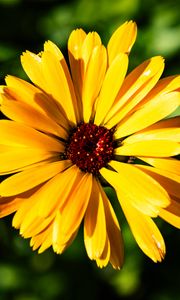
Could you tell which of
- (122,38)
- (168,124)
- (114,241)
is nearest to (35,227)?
(114,241)

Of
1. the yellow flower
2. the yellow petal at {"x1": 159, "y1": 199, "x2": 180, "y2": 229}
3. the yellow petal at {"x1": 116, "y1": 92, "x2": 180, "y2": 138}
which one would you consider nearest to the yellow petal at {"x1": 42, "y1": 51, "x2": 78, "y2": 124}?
the yellow flower

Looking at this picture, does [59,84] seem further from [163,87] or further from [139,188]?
[139,188]

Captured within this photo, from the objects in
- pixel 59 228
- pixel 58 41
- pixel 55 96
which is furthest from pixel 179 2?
pixel 59 228

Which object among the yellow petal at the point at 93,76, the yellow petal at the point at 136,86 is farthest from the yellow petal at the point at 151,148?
the yellow petal at the point at 93,76

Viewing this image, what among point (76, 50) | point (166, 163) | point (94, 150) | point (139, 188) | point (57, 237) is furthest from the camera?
point (94, 150)

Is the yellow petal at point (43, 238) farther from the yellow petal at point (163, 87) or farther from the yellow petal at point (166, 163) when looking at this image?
the yellow petal at point (163, 87)

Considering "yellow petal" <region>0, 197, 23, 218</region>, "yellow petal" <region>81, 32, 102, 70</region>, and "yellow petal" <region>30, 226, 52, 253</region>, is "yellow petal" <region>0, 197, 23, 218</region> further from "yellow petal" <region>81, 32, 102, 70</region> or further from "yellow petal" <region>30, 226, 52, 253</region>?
"yellow petal" <region>81, 32, 102, 70</region>

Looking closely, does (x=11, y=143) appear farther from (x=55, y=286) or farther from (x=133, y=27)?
(x=55, y=286)
